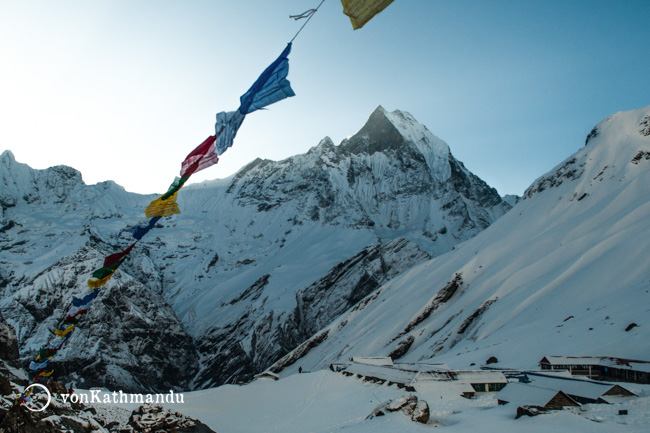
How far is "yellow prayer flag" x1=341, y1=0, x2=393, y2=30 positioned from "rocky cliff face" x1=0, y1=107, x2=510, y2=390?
106m

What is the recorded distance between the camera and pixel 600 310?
2103 inches

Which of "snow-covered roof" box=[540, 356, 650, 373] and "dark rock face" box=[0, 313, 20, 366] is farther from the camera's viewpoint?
"dark rock face" box=[0, 313, 20, 366]

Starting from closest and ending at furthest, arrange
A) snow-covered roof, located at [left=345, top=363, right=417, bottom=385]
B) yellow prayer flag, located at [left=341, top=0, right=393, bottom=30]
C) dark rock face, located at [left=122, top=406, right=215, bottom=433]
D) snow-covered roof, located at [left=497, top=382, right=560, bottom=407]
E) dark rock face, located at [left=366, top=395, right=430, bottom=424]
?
yellow prayer flag, located at [left=341, top=0, right=393, bottom=30]
dark rock face, located at [left=122, top=406, right=215, bottom=433]
dark rock face, located at [left=366, top=395, right=430, bottom=424]
snow-covered roof, located at [left=497, top=382, right=560, bottom=407]
snow-covered roof, located at [left=345, top=363, right=417, bottom=385]

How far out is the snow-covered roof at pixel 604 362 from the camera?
35.0m

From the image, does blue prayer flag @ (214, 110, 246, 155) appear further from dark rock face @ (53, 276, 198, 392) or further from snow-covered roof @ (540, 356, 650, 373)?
dark rock face @ (53, 276, 198, 392)

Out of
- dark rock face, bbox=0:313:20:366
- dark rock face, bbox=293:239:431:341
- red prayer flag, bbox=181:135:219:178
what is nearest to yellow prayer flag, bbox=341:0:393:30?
red prayer flag, bbox=181:135:219:178

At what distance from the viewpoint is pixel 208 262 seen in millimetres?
164375

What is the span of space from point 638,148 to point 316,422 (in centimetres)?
10672

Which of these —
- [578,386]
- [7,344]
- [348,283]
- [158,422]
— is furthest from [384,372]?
[348,283]

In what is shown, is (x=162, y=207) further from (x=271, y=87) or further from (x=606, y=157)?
(x=606, y=157)

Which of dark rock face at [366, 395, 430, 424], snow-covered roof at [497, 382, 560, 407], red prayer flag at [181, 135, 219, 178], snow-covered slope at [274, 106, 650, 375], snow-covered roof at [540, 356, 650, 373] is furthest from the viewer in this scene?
→ snow-covered slope at [274, 106, 650, 375]

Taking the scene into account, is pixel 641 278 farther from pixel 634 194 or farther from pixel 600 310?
pixel 634 194

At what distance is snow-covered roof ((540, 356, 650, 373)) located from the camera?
115ft

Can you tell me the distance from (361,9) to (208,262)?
526 feet
